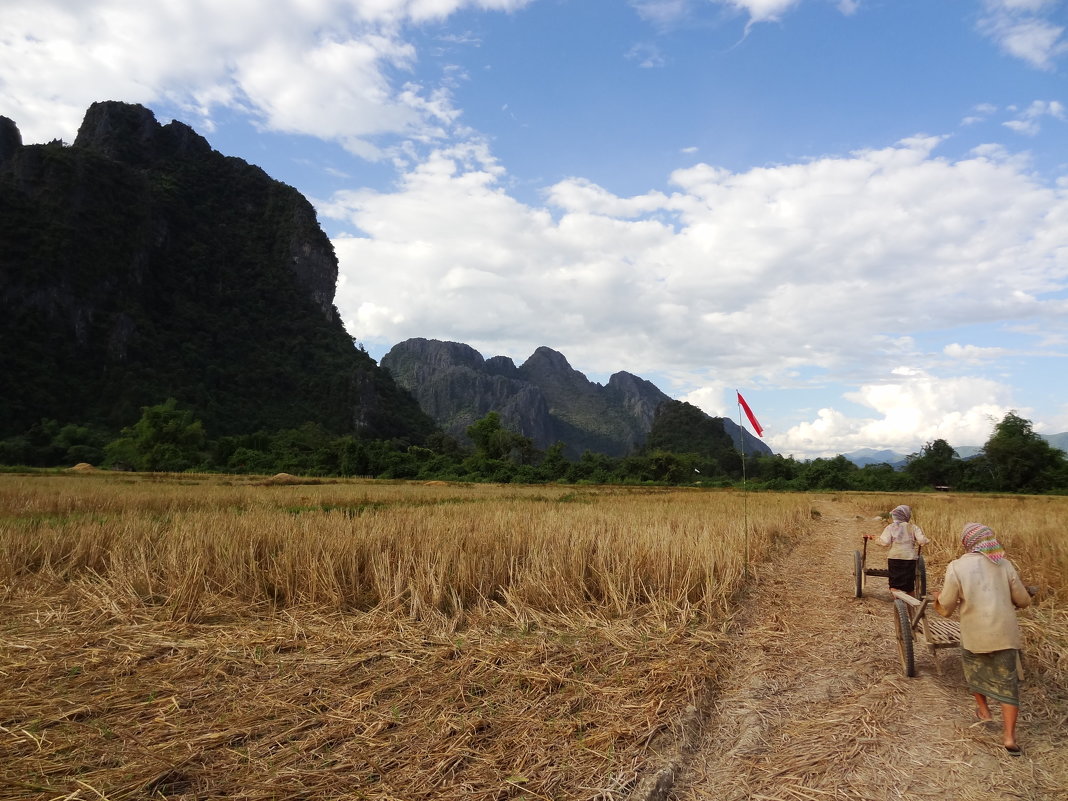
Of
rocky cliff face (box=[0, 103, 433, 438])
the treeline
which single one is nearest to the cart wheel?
the treeline

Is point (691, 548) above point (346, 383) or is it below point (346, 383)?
below

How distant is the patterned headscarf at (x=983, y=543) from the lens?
3703 mm

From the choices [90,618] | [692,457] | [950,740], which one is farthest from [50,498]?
[692,457]

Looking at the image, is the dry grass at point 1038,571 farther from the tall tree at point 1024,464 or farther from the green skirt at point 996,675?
the tall tree at point 1024,464

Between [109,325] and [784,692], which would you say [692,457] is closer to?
[784,692]

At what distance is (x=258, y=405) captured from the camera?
84.9 m

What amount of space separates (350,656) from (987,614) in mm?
4344

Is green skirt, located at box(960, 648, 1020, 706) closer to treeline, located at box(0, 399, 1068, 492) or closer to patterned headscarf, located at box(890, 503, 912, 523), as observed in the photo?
patterned headscarf, located at box(890, 503, 912, 523)

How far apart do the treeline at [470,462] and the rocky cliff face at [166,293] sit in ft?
68.4

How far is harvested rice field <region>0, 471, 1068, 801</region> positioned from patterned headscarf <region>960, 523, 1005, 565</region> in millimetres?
1074

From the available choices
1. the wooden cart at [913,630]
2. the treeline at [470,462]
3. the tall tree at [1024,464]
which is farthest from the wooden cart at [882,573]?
the tall tree at [1024,464]

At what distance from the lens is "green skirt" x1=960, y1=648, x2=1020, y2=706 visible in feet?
11.2

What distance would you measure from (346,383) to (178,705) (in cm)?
9282

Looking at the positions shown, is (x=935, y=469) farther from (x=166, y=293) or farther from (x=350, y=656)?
(x=166, y=293)
